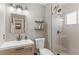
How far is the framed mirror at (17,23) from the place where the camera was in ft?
3.64

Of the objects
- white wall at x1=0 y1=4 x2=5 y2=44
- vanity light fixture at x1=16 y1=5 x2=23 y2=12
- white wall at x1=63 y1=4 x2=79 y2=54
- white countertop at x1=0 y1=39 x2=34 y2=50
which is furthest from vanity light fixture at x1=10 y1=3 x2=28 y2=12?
white wall at x1=63 y1=4 x2=79 y2=54

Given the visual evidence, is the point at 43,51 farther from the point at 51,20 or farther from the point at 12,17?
the point at 12,17

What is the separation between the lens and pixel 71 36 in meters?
1.14

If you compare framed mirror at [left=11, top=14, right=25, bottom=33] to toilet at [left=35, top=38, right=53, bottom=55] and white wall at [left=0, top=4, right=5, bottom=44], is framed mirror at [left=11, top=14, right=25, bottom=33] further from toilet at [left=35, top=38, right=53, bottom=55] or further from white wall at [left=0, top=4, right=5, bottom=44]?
toilet at [left=35, top=38, right=53, bottom=55]

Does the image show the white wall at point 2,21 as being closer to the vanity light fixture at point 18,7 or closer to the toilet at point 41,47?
the vanity light fixture at point 18,7

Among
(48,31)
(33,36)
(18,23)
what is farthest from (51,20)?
(18,23)

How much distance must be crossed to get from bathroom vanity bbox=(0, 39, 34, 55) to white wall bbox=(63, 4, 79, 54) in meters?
0.42

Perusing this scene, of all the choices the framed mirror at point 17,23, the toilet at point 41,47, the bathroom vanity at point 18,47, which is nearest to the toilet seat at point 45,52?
the toilet at point 41,47

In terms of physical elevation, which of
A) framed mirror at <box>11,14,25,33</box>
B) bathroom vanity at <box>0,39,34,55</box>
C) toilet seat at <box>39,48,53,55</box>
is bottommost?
toilet seat at <box>39,48,53,55</box>

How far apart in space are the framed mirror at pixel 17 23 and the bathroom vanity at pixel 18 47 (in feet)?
0.46

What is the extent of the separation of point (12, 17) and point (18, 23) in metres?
0.10

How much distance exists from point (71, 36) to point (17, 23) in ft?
2.19

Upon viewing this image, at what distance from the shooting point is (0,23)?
110cm

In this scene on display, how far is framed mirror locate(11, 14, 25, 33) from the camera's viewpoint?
3.64 ft
